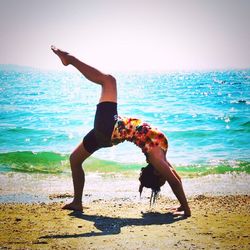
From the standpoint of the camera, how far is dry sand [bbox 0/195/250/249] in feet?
14.4

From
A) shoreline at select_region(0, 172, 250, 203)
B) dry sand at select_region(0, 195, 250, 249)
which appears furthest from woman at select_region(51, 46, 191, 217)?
shoreline at select_region(0, 172, 250, 203)

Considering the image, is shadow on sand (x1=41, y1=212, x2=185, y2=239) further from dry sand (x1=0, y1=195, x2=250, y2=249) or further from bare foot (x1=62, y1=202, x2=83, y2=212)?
bare foot (x1=62, y1=202, x2=83, y2=212)

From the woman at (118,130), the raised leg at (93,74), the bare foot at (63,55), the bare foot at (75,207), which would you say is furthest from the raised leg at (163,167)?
the bare foot at (63,55)

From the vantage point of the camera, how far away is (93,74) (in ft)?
17.6

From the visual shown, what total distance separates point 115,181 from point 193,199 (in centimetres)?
321

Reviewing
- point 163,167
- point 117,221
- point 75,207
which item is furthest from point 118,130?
point 75,207

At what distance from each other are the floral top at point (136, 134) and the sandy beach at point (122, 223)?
109cm

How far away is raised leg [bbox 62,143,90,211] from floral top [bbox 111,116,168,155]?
60cm

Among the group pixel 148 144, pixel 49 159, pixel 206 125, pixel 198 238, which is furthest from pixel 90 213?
pixel 206 125

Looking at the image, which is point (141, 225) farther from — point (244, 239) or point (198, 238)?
point (244, 239)

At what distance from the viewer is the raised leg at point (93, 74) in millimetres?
5371

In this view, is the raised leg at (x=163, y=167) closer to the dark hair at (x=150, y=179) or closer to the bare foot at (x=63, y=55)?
the dark hair at (x=150, y=179)

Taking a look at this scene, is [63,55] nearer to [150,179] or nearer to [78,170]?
[78,170]

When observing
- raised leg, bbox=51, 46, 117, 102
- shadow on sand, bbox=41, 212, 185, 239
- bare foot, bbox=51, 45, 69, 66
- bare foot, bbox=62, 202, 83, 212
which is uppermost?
bare foot, bbox=51, 45, 69, 66
